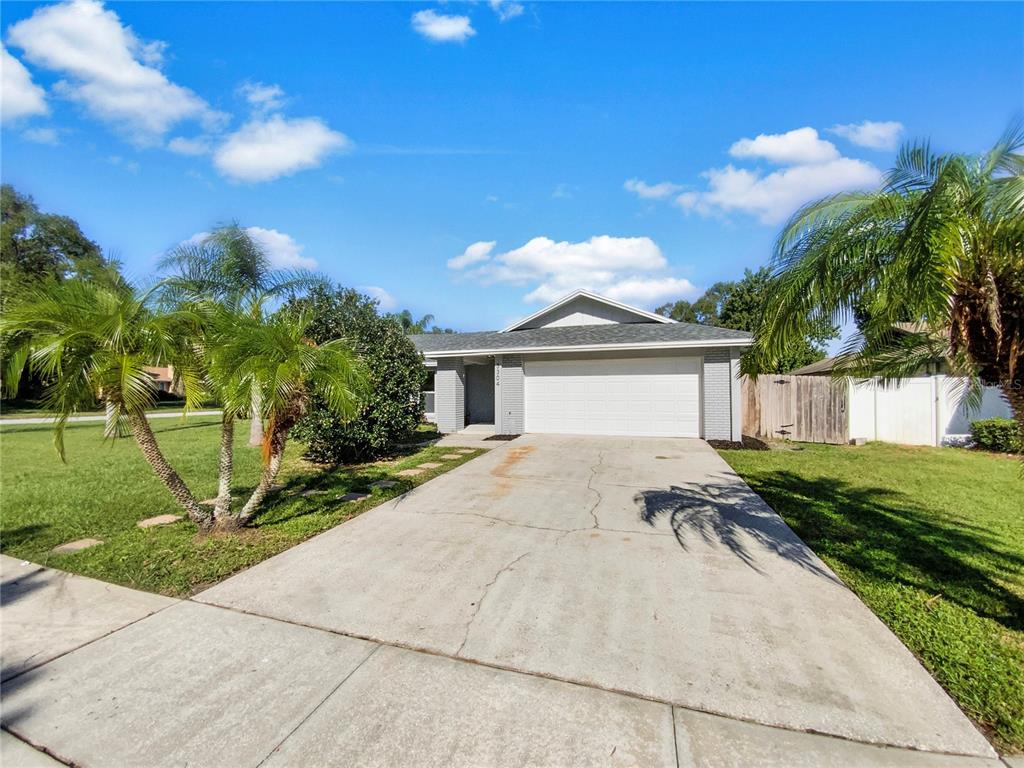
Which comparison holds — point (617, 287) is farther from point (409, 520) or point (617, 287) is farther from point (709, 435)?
point (409, 520)

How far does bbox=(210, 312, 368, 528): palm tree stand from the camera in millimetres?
4535

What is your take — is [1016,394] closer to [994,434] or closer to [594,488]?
[594,488]

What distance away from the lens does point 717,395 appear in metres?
12.7

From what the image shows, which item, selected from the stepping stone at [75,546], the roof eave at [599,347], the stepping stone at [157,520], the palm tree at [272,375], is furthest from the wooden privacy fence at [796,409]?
the stepping stone at [75,546]

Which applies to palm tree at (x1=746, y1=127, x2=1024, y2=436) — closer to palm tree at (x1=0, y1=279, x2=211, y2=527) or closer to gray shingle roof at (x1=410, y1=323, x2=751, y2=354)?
palm tree at (x1=0, y1=279, x2=211, y2=527)

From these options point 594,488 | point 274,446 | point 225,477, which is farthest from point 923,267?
point 225,477

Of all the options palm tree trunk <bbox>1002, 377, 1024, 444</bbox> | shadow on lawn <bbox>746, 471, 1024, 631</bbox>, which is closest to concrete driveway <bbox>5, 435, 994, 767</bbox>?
shadow on lawn <bbox>746, 471, 1024, 631</bbox>

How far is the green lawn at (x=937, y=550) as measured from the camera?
2.74m

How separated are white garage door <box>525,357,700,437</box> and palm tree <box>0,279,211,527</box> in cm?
1066

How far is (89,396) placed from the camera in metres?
4.59

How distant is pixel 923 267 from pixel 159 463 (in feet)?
22.5

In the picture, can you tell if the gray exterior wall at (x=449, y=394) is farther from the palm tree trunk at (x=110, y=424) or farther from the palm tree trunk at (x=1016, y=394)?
the palm tree trunk at (x=1016, y=394)

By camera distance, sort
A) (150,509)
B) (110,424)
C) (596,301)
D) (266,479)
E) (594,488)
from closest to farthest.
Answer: (110,424)
(266,479)
(150,509)
(594,488)
(596,301)

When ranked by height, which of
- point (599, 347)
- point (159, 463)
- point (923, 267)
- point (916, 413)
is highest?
point (599, 347)
